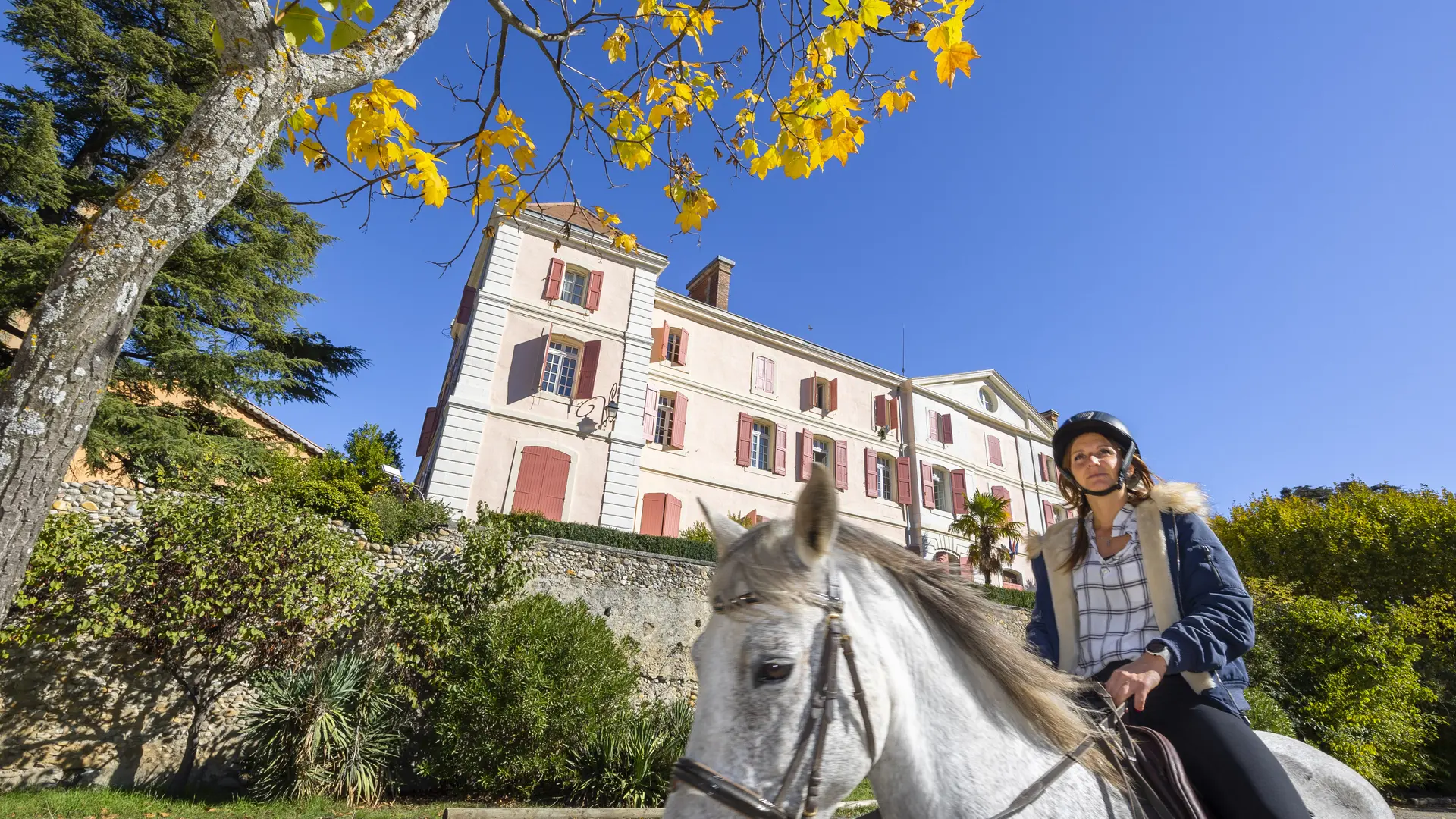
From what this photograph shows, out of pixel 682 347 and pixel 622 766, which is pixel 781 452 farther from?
pixel 622 766

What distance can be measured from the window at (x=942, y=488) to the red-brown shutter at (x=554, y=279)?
15603 millimetres

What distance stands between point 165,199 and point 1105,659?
3691mm

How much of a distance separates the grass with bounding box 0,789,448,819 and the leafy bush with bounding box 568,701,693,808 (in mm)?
1670

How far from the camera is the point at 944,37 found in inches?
120

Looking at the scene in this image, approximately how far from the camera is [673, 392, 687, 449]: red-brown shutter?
18781 millimetres

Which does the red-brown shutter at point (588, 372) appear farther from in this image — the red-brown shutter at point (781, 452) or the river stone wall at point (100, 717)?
the river stone wall at point (100, 717)

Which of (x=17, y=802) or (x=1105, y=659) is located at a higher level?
(x=1105, y=659)

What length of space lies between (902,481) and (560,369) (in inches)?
513

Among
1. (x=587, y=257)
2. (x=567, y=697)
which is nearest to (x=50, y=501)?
(x=567, y=697)

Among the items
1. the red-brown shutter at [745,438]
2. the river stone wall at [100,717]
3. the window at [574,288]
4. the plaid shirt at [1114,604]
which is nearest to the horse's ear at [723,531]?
the plaid shirt at [1114,604]

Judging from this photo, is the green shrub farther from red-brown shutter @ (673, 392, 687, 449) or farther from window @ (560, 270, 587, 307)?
window @ (560, 270, 587, 307)

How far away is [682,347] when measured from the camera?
20.3m

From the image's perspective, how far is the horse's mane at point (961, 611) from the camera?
5.04 ft

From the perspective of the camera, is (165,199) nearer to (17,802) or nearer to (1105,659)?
(1105,659)
